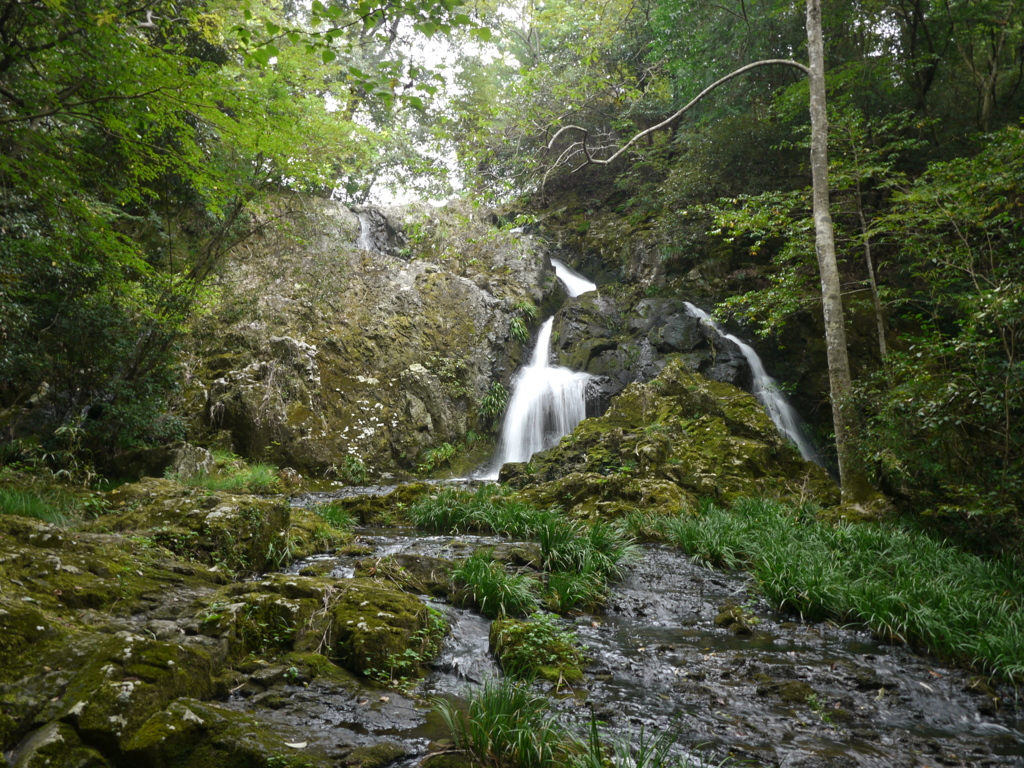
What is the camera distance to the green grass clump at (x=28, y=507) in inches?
209

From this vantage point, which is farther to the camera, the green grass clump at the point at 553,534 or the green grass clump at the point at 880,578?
the green grass clump at the point at 553,534

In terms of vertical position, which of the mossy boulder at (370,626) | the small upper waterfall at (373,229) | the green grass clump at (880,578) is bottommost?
the green grass clump at (880,578)

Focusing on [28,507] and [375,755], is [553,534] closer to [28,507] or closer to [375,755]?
[375,755]

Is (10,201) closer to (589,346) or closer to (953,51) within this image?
(589,346)

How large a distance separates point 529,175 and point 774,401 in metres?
8.77

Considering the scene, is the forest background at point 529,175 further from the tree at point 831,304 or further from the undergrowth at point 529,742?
the undergrowth at point 529,742

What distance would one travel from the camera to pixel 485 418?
A: 51.4ft

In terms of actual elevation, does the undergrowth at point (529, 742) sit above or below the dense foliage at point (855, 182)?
below

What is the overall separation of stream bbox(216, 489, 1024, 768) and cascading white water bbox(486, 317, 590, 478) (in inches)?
371

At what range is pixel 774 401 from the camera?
47.9 feet

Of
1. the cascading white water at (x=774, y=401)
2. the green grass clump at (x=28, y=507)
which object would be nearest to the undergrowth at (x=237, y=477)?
the green grass clump at (x=28, y=507)

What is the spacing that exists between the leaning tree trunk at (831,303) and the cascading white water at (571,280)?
10.7 metres

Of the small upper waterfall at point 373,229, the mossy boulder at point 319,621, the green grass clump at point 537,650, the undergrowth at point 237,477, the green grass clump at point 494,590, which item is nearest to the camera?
the mossy boulder at point 319,621

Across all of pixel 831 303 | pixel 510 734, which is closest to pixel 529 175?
pixel 831 303
